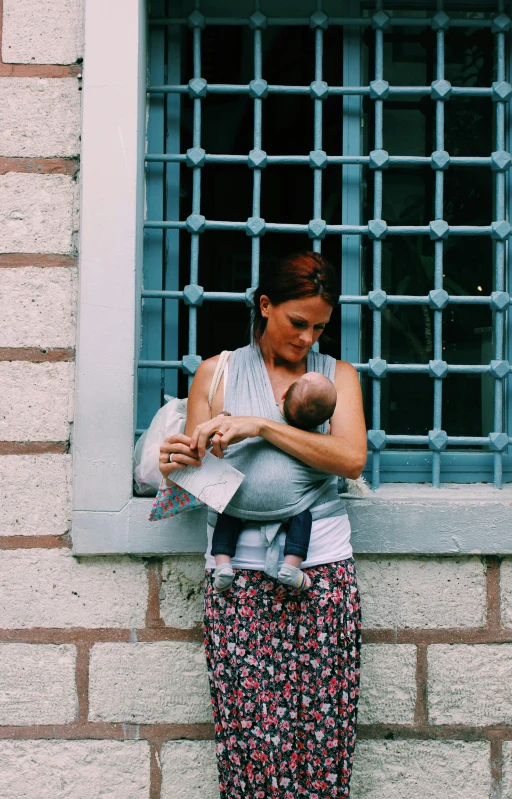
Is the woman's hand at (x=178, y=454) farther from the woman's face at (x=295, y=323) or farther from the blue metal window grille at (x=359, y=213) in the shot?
the blue metal window grille at (x=359, y=213)

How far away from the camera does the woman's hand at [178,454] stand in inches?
81.1

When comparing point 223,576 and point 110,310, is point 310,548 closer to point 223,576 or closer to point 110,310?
point 223,576

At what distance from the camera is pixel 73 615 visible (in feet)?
8.80

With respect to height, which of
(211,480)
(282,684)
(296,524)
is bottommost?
(282,684)

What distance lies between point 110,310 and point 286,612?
1167mm

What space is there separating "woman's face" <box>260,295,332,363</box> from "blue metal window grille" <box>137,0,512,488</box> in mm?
513

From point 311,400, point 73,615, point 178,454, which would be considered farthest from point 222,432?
point 73,615

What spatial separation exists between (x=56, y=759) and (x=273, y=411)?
1.49 meters

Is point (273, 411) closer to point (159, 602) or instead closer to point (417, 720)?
point (159, 602)

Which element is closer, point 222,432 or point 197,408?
point 222,432

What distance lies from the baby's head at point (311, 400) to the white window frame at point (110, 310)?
677 mm

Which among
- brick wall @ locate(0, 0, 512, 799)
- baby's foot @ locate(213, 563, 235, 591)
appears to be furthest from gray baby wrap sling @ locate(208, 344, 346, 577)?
brick wall @ locate(0, 0, 512, 799)

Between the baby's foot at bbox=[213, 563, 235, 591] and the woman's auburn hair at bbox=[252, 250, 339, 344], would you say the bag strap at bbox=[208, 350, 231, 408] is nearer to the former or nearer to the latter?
the woman's auburn hair at bbox=[252, 250, 339, 344]

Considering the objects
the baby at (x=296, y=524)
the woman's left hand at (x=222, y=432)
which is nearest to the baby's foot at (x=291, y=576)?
the baby at (x=296, y=524)
